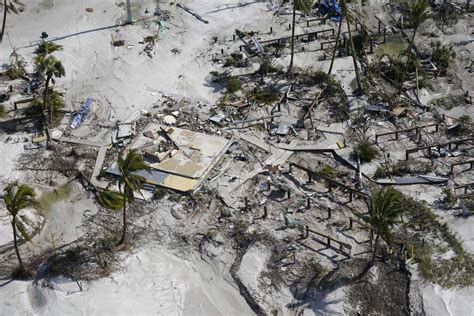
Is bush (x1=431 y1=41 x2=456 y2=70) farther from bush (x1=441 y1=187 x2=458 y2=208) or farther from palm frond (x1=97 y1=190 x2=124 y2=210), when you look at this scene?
palm frond (x1=97 y1=190 x2=124 y2=210)

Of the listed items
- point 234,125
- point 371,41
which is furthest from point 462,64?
point 234,125

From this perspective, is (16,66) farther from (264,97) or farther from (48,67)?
(264,97)

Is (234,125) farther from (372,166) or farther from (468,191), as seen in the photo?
(468,191)

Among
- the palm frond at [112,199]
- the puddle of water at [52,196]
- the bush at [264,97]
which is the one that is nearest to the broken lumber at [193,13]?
the bush at [264,97]

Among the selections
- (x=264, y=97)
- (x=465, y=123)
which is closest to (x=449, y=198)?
(x=465, y=123)

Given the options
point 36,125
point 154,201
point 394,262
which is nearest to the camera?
point 394,262

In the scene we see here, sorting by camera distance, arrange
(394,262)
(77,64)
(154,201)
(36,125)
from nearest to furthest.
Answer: (394,262), (154,201), (36,125), (77,64)
